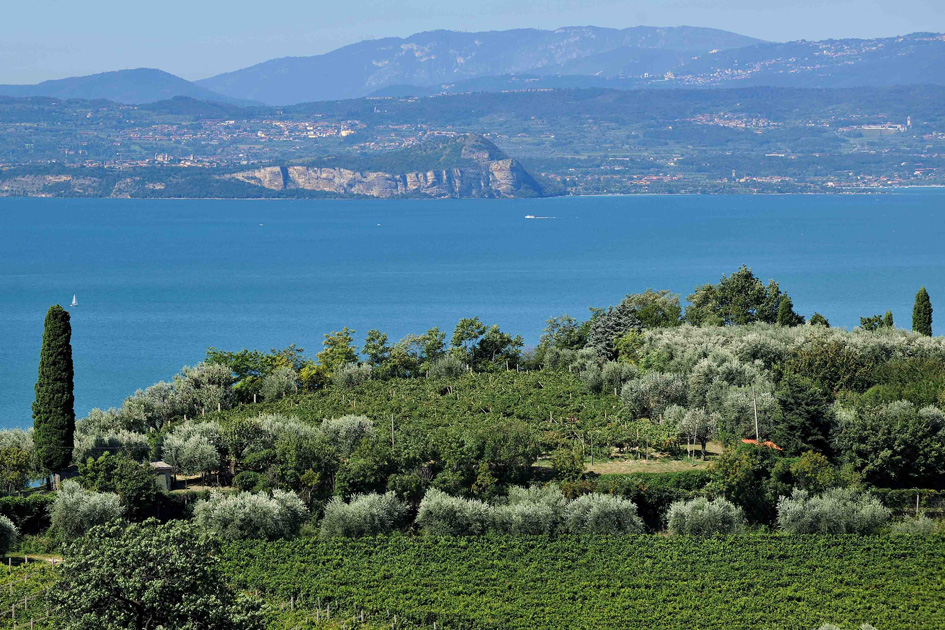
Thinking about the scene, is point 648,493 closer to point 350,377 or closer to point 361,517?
point 361,517

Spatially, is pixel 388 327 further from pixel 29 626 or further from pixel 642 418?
pixel 29 626

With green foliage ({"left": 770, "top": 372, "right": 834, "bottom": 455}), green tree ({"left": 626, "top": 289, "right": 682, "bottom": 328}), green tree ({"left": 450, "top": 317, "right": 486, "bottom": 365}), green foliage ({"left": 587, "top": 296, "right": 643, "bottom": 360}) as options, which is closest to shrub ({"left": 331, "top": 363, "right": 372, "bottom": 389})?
green tree ({"left": 450, "top": 317, "right": 486, "bottom": 365})

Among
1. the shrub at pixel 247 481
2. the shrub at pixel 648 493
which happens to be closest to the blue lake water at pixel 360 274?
the shrub at pixel 247 481

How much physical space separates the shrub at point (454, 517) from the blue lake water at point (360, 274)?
100ft

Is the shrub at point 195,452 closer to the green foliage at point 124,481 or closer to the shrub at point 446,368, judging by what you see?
the green foliage at point 124,481

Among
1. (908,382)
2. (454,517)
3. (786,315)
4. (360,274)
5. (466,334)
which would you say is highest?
(786,315)

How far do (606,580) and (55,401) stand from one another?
57.4ft

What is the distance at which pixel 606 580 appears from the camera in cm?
2731

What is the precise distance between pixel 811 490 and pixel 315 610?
15451 millimetres

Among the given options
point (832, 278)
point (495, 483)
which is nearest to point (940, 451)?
point (495, 483)

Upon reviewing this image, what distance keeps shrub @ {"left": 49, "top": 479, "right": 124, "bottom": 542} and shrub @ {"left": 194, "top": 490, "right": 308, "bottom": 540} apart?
2374mm

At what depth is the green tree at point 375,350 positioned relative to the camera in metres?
48.8

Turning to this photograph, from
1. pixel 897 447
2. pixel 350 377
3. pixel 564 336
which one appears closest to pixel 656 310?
pixel 564 336

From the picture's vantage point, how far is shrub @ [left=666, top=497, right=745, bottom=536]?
30578mm
